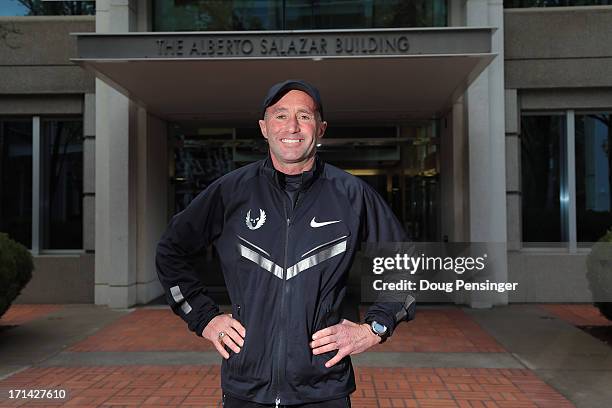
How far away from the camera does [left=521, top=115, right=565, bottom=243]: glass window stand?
9812 millimetres

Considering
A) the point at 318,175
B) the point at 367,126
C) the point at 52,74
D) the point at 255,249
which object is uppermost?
the point at 52,74

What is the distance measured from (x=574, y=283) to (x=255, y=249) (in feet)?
28.7

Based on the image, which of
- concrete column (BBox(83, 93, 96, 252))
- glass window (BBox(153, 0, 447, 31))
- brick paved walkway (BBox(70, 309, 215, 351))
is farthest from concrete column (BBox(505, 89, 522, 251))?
concrete column (BBox(83, 93, 96, 252))

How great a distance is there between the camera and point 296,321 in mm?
2059

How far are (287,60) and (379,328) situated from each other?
5.36 m

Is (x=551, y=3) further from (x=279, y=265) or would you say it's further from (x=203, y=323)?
(x=203, y=323)

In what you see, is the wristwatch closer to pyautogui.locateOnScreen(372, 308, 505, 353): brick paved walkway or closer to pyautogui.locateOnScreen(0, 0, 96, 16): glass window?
pyautogui.locateOnScreen(372, 308, 505, 353): brick paved walkway

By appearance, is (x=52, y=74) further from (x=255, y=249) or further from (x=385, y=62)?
(x=255, y=249)

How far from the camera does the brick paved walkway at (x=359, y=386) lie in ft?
15.7

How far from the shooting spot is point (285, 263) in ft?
6.94

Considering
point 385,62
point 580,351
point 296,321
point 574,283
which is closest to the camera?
point 296,321

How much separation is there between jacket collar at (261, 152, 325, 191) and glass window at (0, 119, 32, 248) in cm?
900

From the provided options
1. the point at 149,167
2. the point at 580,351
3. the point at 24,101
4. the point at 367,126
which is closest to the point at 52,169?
the point at 24,101

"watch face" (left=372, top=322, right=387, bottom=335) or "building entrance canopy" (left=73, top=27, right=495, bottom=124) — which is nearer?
"watch face" (left=372, top=322, right=387, bottom=335)
